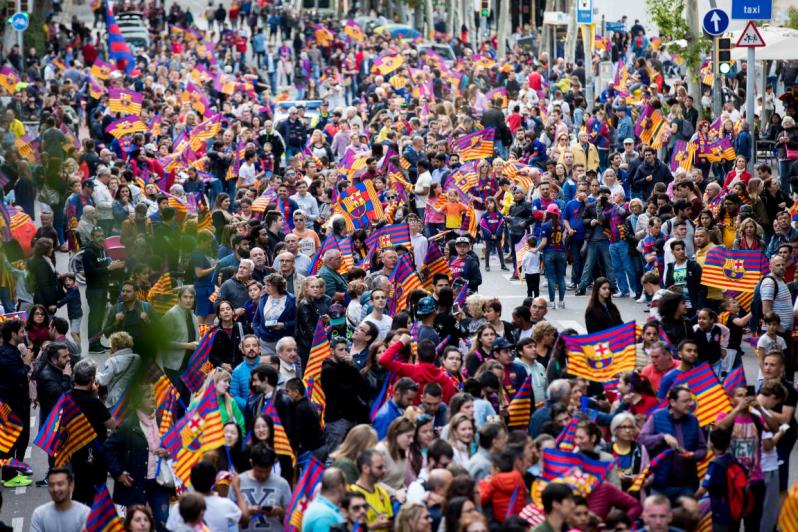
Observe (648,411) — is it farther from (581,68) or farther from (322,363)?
(581,68)

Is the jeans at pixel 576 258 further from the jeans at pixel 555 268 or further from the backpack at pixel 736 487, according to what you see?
the backpack at pixel 736 487

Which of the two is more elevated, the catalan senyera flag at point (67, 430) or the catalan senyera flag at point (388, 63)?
the catalan senyera flag at point (67, 430)

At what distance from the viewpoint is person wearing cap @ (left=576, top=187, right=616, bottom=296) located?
20.4 m

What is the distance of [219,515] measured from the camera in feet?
31.9

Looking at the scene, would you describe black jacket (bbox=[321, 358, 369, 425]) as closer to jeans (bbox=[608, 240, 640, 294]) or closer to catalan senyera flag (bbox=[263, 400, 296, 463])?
catalan senyera flag (bbox=[263, 400, 296, 463])

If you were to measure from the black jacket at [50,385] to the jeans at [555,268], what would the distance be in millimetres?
7762

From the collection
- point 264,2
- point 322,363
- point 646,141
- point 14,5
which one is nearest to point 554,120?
point 646,141

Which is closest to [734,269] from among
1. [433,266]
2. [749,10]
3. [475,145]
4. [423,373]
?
[433,266]

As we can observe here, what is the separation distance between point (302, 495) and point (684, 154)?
16.3m

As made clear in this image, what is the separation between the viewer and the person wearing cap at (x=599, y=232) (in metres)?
20.4

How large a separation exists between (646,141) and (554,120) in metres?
Answer: 2.14

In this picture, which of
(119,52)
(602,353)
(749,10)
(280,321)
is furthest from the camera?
(119,52)

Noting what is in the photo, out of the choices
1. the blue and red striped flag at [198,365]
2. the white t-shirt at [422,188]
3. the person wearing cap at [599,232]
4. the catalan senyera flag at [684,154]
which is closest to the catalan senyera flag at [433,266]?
the blue and red striped flag at [198,365]

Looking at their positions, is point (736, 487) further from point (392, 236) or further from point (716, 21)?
point (716, 21)
